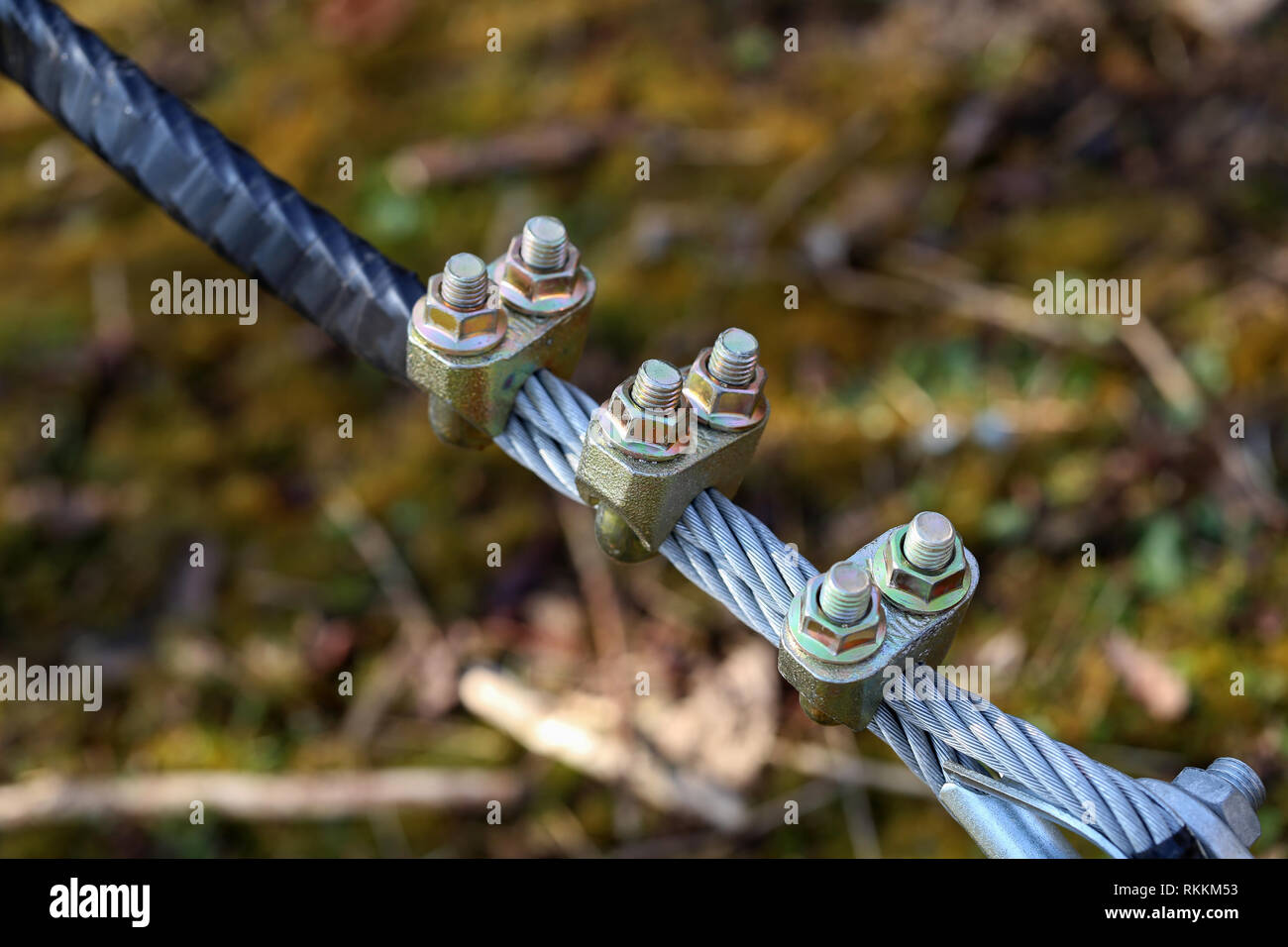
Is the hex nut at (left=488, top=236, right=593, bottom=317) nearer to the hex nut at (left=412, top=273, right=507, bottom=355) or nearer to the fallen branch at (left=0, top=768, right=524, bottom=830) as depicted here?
the hex nut at (left=412, top=273, right=507, bottom=355)

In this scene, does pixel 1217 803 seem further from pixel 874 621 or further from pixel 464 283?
pixel 464 283

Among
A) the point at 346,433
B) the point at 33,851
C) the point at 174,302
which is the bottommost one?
the point at 33,851

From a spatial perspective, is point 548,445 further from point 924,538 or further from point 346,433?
point 346,433

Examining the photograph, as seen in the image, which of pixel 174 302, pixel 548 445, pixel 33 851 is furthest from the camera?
pixel 174 302

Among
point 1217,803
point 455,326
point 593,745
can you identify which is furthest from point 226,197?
point 593,745

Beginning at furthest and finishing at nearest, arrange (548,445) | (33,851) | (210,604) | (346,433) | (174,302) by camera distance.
→ (174,302) → (346,433) → (210,604) → (33,851) → (548,445)

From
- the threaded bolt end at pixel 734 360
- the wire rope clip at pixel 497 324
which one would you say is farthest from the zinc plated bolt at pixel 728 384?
the wire rope clip at pixel 497 324

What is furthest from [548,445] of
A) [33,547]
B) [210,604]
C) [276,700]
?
[33,547]
